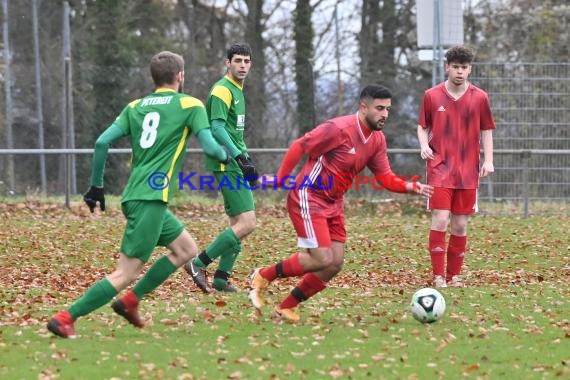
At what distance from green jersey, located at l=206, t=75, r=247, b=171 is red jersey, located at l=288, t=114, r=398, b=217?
1814 millimetres

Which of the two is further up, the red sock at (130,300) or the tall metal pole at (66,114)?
the tall metal pole at (66,114)

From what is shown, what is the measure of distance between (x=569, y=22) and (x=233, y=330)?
19365 mm

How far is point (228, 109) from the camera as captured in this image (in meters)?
10.8

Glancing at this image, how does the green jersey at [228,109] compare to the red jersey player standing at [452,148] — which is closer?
the green jersey at [228,109]

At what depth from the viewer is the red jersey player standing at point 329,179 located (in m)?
8.88

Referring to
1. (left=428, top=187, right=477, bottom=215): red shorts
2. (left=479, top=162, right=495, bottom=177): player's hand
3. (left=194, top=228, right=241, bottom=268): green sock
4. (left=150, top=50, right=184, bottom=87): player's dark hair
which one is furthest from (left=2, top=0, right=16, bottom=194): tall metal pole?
(left=150, top=50, right=184, bottom=87): player's dark hair

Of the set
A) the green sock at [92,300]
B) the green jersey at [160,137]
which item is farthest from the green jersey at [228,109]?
the green sock at [92,300]

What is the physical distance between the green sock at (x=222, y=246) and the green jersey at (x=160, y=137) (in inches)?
97.6

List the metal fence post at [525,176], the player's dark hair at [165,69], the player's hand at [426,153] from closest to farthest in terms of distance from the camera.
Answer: the player's dark hair at [165,69] < the player's hand at [426,153] < the metal fence post at [525,176]

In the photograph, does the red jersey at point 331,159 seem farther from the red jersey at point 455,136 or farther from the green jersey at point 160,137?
the red jersey at point 455,136

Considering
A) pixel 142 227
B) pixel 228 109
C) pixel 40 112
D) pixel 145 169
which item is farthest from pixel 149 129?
pixel 40 112

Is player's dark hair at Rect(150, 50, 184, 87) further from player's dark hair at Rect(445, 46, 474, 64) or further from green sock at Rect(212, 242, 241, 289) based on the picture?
player's dark hair at Rect(445, 46, 474, 64)

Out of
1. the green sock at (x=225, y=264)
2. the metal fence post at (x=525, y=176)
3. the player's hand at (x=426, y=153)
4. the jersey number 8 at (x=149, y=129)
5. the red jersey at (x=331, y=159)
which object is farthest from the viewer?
the metal fence post at (x=525, y=176)

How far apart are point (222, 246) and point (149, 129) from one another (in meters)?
2.68
